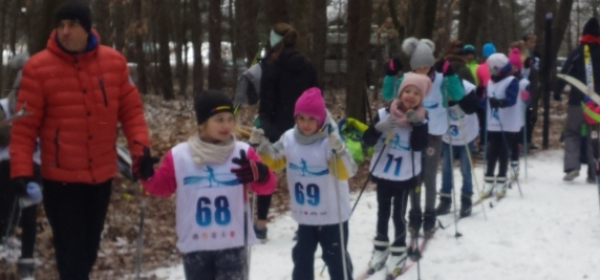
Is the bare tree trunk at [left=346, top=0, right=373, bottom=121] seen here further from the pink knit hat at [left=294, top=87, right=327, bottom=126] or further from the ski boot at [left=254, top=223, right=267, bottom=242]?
the pink knit hat at [left=294, top=87, right=327, bottom=126]

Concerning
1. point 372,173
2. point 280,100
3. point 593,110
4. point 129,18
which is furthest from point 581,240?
point 129,18

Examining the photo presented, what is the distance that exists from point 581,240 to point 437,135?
1.96 meters

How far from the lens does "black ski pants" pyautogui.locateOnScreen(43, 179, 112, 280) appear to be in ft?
18.4

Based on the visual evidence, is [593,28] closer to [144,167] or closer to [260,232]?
[260,232]

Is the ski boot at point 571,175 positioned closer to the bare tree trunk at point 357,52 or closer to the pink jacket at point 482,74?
the pink jacket at point 482,74

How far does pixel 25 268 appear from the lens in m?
7.30

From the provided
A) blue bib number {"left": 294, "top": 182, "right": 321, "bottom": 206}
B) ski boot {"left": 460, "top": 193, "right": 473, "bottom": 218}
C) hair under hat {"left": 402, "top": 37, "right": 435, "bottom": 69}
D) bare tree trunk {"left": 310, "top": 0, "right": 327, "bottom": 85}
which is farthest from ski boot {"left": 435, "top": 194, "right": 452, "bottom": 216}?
bare tree trunk {"left": 310, "top": 0, "right": 327, "bottom": 85}

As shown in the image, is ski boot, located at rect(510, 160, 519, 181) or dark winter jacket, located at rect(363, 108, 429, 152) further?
ski boot, located at rect(510, 160, 519, 181)

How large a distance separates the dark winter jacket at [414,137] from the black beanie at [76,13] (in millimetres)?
2578

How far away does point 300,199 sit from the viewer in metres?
6.29

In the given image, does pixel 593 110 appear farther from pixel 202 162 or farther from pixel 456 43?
pixel 202 162

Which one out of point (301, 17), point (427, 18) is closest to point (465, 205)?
point (301, 17)

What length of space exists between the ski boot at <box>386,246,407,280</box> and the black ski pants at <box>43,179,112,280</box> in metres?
2.73

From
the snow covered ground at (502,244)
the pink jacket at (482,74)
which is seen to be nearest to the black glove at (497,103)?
the snow covered ground at (502,244)
